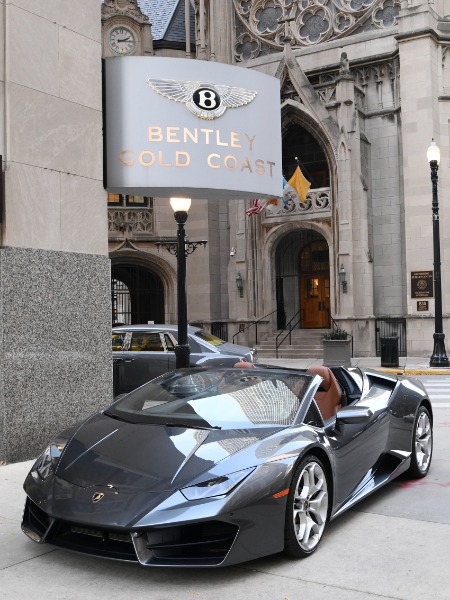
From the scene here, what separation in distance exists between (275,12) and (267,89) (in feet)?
69.7

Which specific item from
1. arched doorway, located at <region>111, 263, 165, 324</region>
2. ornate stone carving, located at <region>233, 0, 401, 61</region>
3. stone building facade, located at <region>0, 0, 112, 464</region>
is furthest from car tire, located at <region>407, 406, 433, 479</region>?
arched doorway, located at <region>111, 263, 165, 324</region>

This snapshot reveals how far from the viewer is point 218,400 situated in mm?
5523

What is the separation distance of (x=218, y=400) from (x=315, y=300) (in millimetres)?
24832

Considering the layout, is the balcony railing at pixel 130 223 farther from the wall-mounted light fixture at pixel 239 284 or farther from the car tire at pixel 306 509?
the car tire at pixel 306 509

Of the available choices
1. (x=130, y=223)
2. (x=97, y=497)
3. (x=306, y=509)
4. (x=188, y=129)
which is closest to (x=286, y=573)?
(x=306, y=509)

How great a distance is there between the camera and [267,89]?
35.7 ft

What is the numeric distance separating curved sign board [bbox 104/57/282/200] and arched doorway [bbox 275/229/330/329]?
1882 centimetres

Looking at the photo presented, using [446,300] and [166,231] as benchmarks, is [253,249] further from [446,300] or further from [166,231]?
[446,300]

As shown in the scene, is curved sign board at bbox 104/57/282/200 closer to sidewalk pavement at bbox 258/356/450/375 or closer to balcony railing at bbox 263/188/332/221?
sidewalk pavement at bbox 258/356/450/375

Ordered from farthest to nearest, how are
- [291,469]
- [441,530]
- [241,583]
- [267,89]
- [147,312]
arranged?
[147,312], [267,89], [441,530], [291,469], [241,583]

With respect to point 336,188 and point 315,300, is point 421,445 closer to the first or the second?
point 336,188

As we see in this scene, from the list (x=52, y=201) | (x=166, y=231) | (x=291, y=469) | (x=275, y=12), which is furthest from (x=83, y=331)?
(x=275, y=12)

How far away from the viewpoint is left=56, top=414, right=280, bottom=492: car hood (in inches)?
176

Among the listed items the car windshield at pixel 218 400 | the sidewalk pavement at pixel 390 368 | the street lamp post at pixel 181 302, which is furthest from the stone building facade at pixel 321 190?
the car windshield at pixel 218 400
